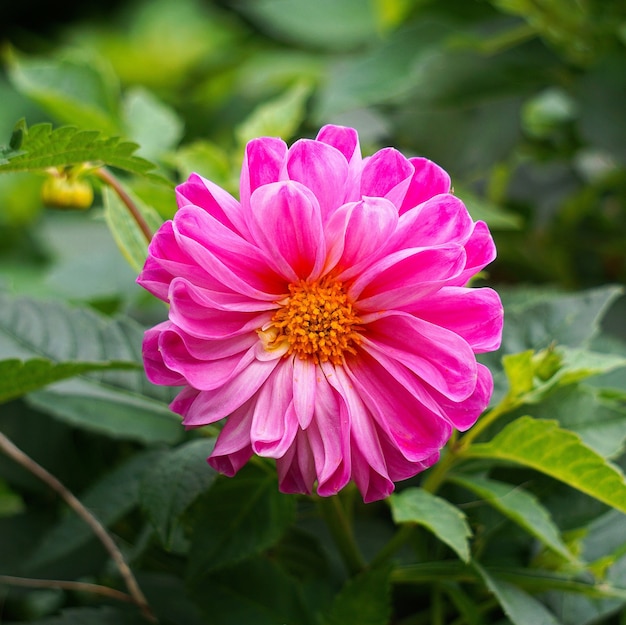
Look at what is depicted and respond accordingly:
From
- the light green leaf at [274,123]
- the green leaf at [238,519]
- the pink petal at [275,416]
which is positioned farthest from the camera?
the light green leaf at [274,123]

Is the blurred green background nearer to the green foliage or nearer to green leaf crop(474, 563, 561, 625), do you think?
the green foliage

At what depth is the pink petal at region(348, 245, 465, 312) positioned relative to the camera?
0.41 meters

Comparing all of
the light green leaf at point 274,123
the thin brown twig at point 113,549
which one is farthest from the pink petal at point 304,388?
the light green leaf at point 274,123

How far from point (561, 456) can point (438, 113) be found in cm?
46

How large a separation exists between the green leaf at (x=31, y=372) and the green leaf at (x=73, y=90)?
0.35 m

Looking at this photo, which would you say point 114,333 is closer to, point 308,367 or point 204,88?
point 308,367

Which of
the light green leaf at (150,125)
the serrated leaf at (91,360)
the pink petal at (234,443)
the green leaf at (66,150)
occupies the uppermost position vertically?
the green leaf at (66,150)

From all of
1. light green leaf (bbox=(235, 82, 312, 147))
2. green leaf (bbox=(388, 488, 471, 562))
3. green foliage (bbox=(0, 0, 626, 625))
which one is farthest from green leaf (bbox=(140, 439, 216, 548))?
light green leaf (bbox=(235, 82, 312, 147))

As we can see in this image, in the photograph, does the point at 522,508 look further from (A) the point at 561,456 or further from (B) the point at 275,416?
(B) the point at 275,416

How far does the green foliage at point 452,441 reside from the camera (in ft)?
1.66

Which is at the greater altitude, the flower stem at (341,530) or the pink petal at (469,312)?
the pink petal at (469,312)

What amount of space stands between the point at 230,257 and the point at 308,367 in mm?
70

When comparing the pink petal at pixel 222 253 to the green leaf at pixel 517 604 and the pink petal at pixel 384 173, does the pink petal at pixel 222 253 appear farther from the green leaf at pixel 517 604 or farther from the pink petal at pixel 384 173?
the green leaf at pixel 517 604

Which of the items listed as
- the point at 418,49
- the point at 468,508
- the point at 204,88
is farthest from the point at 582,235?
the point at 204,88
